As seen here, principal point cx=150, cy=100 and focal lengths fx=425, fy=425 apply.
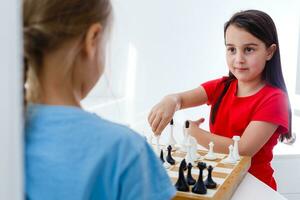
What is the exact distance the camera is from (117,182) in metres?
0.52

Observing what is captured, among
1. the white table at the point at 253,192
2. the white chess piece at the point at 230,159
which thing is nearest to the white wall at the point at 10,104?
the white table at the point at 253,192

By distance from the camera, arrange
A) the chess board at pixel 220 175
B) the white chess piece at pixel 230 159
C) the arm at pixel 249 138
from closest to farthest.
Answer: the chess board at pixel 220 175 → the white chess piece at pixel 230 159 → the arm at pixel 249 138

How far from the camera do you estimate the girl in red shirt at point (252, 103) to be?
4.20 ft

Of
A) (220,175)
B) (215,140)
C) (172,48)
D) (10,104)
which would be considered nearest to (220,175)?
(220,175)

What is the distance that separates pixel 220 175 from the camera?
3.25 ft

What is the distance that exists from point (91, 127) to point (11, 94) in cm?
20

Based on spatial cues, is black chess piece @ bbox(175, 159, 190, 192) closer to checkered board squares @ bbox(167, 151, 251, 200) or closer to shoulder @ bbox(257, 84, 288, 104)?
checkered board squares @ bbox(167, 151, 251, 200)

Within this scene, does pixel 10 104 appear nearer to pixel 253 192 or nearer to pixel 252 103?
pixel 253 192

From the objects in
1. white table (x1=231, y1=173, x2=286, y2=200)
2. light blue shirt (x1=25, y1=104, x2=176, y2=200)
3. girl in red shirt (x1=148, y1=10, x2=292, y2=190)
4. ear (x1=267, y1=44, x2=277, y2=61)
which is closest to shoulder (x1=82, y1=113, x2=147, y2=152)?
light blue shirt (x1=25, y1=104, x2=176, y2=200)

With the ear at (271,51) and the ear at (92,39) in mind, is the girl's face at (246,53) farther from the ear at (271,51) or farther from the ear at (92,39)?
the ear at (92,39)

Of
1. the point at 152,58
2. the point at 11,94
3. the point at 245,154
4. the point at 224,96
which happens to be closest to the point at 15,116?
the point at 11,94

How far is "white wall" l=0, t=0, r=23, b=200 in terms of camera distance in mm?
326

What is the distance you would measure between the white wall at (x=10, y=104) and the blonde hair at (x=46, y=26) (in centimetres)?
17

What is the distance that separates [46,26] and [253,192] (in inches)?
25.6
